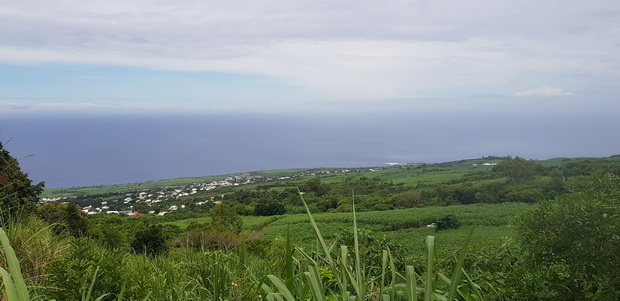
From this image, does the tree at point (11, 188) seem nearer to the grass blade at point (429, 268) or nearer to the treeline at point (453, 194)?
the grass blade at point (429, 268)

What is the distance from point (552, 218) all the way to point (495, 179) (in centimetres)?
3273

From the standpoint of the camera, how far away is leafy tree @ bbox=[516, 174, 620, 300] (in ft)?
6.19

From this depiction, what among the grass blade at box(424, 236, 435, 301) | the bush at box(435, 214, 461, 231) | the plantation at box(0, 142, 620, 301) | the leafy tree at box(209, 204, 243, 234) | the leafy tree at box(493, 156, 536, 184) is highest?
the grass blade at box(424, 236, 435, 301)

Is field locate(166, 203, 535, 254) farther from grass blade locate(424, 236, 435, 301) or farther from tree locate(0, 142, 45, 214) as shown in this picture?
grass blade locate(424, 236, 435, 301)

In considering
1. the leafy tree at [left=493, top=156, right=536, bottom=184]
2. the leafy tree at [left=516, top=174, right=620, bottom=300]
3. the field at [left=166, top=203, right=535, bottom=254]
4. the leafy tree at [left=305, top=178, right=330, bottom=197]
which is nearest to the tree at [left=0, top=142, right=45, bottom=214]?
the leafy tree at [left=516, top=174, right=620, bottom=300]

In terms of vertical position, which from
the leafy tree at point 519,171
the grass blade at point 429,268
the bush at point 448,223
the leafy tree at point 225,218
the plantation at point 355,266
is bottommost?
the bush at point 448,223

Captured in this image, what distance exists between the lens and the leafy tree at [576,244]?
1.89 metres

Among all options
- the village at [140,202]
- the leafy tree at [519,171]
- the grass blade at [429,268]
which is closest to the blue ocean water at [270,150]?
the village at [140,202]

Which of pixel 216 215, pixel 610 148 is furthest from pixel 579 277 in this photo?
pixel 610 148

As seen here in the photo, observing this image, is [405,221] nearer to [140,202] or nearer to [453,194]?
[453,194]

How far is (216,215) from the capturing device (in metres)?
18.4

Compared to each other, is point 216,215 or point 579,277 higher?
point 579,277

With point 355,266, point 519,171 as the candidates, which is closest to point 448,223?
point 519,171

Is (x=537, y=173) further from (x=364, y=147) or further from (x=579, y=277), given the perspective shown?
(x=364, y=147)
